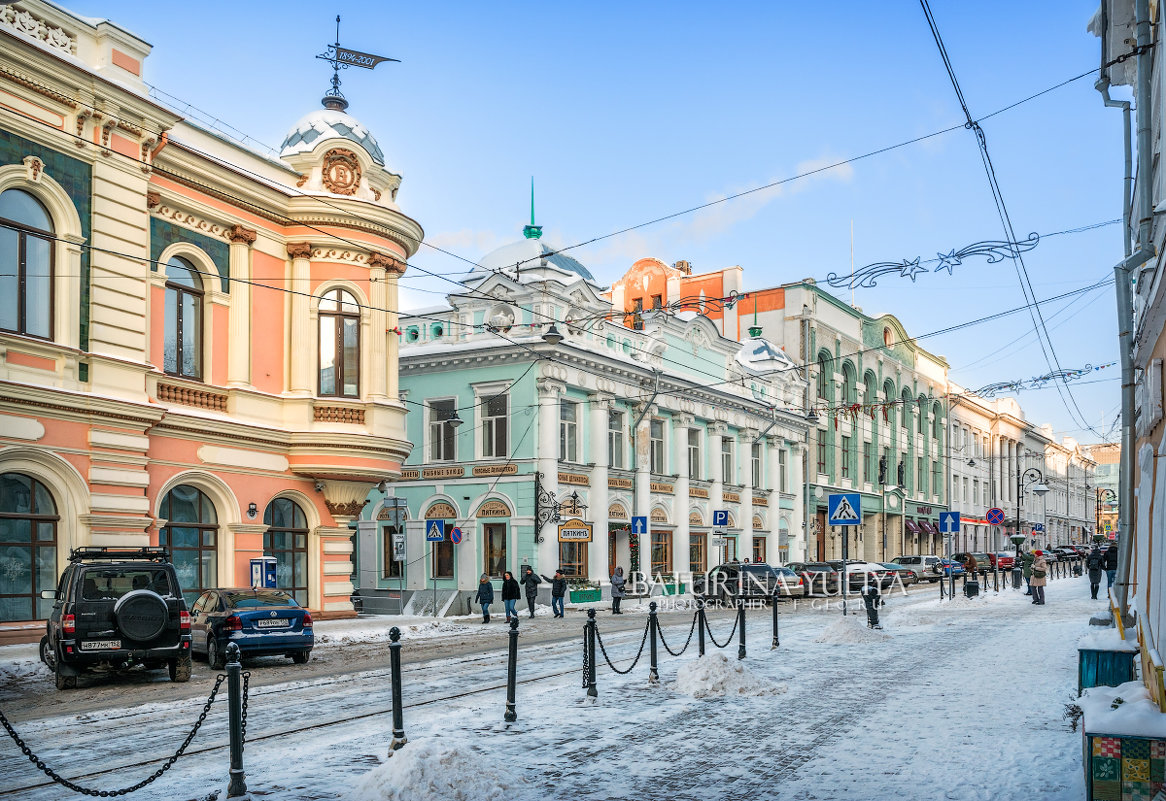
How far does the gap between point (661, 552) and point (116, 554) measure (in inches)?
1160

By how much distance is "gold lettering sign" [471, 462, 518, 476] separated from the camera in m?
37.7

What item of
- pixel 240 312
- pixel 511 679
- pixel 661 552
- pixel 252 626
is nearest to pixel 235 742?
pixel 511 679

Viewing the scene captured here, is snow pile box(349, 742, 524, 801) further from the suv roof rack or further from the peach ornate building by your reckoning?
the peach ornate building

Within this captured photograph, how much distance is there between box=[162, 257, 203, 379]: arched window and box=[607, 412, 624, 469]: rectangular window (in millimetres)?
19243

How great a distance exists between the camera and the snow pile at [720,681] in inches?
499

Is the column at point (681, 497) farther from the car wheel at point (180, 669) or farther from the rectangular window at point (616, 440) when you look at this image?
the car wheel at point (180, 669)

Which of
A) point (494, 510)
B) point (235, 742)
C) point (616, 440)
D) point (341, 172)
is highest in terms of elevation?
point (341, 172)

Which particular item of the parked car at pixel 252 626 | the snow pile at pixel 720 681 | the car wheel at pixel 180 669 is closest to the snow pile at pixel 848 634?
the snow pile at pixel 720 681

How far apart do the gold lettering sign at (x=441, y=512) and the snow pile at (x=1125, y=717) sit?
32467 millimetres

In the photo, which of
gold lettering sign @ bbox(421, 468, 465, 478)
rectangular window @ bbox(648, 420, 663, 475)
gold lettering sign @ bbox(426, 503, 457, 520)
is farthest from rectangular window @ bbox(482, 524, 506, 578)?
rectangular window @ bbox(648, 420, 663, 475)

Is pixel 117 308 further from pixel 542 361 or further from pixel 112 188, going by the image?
pixel 542 361

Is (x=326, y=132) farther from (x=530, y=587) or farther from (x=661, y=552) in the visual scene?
(x=661, y=552)

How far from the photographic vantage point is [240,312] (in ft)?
84.1

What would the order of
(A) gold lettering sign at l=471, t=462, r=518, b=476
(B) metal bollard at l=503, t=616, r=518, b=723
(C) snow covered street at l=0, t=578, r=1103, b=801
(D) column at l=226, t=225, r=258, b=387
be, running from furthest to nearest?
(A) gold lettering sign at l=471, t=462, r=518, b=476 → (D) column at l=226, t=225, r=258, b=387 → (B) metal bollard at l=503, t=616, r=518, b=723 → (C) snow covered street at l=0, t=578, r=1103, b=801
